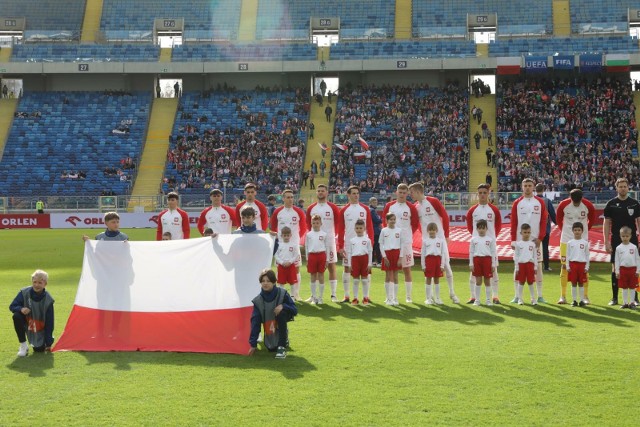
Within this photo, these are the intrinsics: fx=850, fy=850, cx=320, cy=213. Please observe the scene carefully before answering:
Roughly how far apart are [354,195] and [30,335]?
633 centimetres

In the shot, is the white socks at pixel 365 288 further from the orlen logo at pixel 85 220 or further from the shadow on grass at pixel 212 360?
the orlen logo at pixel 85 220

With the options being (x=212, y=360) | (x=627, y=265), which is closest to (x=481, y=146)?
(x=627, y=265)

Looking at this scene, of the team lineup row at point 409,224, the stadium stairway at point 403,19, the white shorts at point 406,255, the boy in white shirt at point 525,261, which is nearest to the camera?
the boy in white shirt at point 525,261

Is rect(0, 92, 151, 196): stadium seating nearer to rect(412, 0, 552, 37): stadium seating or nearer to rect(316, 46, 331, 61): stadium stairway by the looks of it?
rect(316, 46, 331, 61): stadium stairway

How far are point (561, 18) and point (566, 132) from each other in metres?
11.0

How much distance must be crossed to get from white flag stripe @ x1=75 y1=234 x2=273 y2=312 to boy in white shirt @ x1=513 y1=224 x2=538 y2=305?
5.09 metres

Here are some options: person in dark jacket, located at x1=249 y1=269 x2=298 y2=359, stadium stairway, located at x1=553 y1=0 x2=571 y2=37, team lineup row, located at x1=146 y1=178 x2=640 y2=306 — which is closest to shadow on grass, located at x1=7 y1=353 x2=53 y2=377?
person in dark jacket, located at x1=249 y1=269 x2=298 y2=359

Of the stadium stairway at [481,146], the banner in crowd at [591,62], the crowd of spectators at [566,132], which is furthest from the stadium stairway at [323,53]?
the banner in crowd at [591,62]

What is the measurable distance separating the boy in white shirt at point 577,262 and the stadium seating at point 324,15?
4199 cm

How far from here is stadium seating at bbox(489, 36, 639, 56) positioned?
4975 centimetres

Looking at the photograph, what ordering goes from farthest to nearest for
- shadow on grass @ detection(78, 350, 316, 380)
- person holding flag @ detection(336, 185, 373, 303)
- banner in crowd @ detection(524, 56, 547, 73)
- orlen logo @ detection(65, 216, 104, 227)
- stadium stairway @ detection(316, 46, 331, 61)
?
stadium stairway @ detection(316, 46, 331, 61) → banner in crowd @ detection(524, 56, 547, 73) → orlen logo @ detection(65, 216, 104, 227) → person holding flag @ detection(336, 185, 373, 303) → shadow on grass @ detection(78, 350, 316, 380)

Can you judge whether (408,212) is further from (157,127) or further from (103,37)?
(103,37)

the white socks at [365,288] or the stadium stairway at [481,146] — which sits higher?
the stadium stairway at [481,146]

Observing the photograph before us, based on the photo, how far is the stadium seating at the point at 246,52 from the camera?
51844 millimetres
